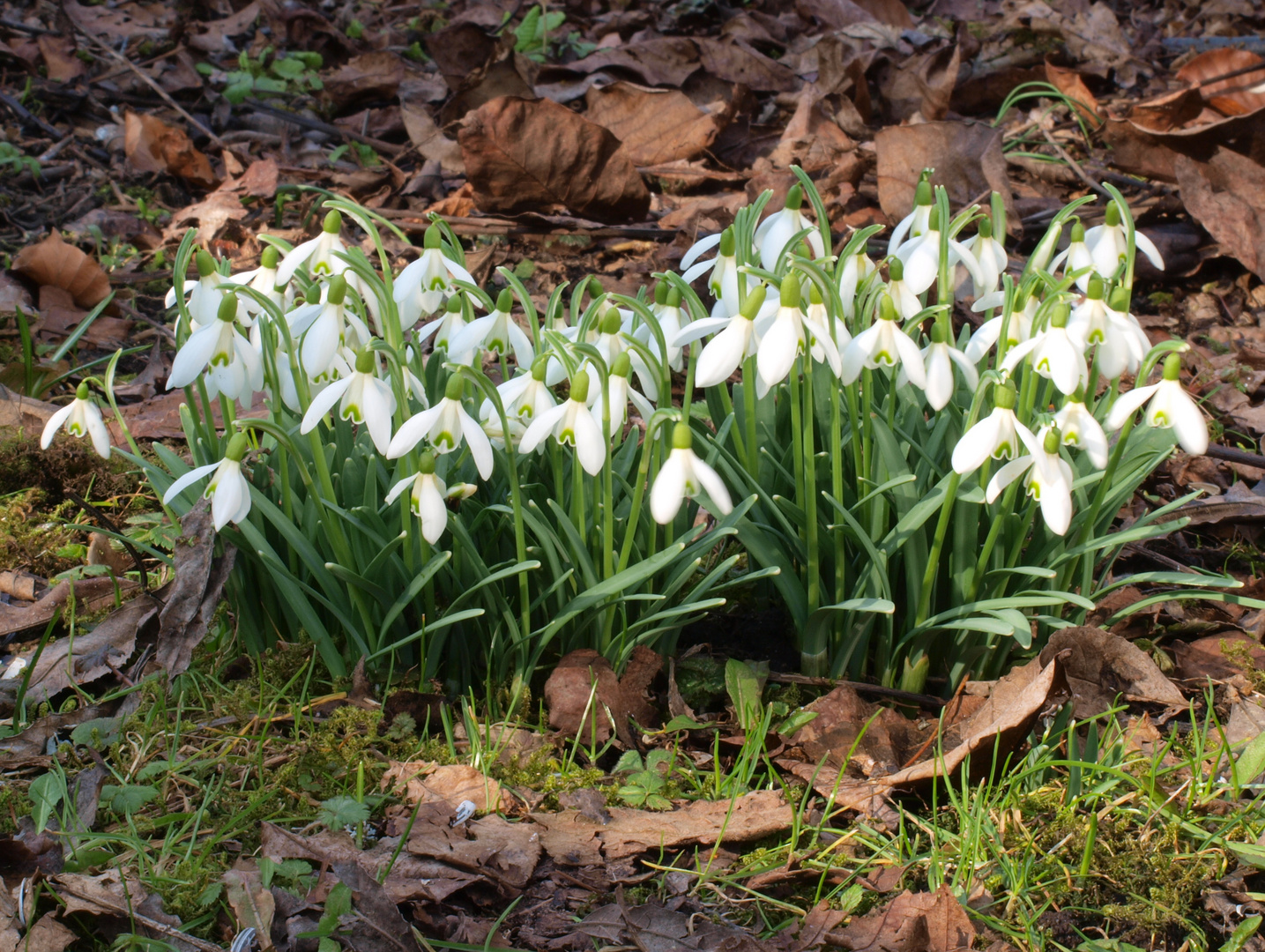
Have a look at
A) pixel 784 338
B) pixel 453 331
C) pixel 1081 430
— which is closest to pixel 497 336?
pixel 453 331

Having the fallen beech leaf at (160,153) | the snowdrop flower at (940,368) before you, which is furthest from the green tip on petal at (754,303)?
the fallen beech leaf at (160,153)

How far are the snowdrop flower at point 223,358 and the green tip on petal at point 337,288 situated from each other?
0.14m

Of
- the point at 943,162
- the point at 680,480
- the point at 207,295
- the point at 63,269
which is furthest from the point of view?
the point at 943,162

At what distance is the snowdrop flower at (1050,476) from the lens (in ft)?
4.75

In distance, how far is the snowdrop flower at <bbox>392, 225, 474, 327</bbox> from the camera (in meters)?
1.76

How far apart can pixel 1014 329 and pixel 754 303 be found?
50 cm

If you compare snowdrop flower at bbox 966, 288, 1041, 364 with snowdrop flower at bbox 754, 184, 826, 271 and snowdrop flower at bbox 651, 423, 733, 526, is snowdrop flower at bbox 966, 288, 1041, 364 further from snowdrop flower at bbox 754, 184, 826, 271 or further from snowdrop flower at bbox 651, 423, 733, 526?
snowdrop flower at bbox 651, 423, 733, 526

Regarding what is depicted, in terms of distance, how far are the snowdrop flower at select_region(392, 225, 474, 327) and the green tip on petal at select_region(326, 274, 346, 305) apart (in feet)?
0.57

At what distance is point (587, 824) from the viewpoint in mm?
1615

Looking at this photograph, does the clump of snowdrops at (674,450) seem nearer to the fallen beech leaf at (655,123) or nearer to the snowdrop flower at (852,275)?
the snowdrop flower at (852,275)

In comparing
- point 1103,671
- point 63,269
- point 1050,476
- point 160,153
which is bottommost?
point 1103,671

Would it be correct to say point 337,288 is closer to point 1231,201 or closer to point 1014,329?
point 1014,329

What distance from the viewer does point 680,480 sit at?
56.8 inches

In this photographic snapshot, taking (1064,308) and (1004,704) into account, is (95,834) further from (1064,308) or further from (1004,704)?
(1064,308)
